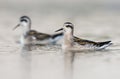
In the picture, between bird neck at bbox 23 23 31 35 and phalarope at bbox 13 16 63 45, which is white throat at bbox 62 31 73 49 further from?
bird neck at bbox 23 23 31 35

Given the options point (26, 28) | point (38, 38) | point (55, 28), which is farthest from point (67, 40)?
point (55, 28)

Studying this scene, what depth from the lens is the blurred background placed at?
1482 cm

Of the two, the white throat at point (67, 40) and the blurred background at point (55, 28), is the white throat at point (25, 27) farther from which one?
the white throat at point (67, 40)

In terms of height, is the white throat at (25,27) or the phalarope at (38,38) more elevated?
the white throat at (25,27)

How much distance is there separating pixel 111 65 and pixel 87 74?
4.01ft

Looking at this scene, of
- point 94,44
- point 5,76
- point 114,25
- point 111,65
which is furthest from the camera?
point 114,25

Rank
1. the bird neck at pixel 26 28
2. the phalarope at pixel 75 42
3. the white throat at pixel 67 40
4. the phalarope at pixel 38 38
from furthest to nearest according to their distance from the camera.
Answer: the bird neck at pixel 26 28 → the phalarope at pixel 38 38 → the white throat at pixel 67 40 → the phalarope at pixel 75 42

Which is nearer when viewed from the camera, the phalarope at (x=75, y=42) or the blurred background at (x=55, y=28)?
the blurred background at (x=55, y=28)

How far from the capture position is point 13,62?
15.8 meters

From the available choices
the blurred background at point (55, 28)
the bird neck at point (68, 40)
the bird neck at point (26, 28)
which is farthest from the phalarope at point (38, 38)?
the bird neck at point (68, 40)

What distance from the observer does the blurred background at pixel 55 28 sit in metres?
14.8

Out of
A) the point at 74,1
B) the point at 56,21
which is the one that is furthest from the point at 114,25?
the point at 74,1

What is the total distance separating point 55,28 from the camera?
2194 cm

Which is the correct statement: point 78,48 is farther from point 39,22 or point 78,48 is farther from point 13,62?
point 39,22
